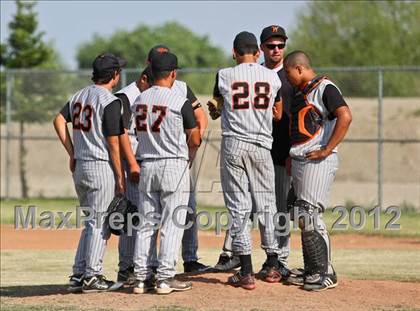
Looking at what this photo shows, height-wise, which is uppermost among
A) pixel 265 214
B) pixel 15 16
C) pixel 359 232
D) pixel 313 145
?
pixel 15 16

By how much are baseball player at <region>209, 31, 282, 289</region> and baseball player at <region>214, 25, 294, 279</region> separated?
0.50m

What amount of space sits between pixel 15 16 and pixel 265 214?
923 inches

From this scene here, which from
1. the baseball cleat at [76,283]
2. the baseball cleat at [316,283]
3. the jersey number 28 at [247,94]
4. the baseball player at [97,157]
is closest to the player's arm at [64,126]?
the baseball player at [97,157]

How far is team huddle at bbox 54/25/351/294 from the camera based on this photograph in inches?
339

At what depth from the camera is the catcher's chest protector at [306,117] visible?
28.3 ft

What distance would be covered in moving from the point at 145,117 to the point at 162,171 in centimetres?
51

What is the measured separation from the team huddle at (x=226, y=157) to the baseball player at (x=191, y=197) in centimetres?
6

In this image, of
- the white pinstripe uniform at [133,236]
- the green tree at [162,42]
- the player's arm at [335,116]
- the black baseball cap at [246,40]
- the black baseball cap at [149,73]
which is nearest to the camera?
the player's arm at [335,116]

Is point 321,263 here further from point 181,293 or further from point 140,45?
point 140,45

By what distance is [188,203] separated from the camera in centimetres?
927

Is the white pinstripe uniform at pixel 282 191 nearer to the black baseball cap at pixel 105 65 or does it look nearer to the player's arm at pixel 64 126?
the black baseball cap at pixel 105 65

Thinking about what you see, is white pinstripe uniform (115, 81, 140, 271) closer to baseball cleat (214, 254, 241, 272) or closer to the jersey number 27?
the jersey number 27

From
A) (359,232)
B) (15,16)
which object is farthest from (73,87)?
(359,232)

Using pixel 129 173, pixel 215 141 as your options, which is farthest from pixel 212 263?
pixel 215 141
